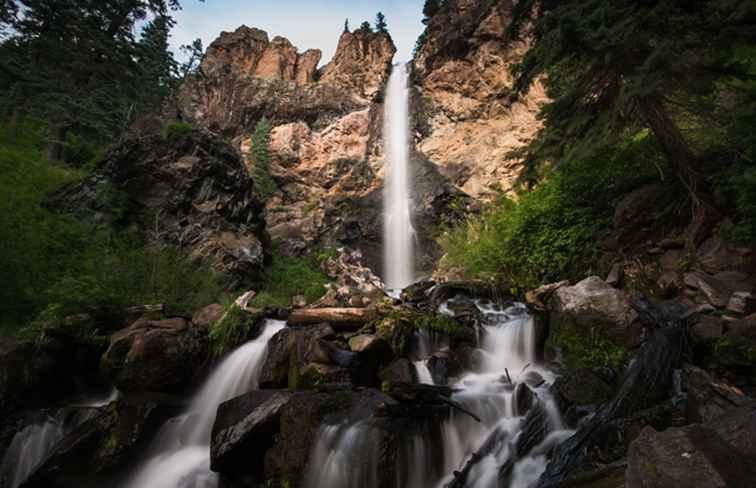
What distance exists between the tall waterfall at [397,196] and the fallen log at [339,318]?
37.2 ft

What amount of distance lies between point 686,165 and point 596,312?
10.0 ft

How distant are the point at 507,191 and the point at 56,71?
22.7 m

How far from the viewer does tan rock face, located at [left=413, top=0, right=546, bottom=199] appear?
64.7 feet

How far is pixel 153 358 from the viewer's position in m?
5.75

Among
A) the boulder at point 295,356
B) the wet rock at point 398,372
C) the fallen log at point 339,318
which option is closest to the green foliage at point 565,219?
the fallen log at point 339,318

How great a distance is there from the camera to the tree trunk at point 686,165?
5641mm

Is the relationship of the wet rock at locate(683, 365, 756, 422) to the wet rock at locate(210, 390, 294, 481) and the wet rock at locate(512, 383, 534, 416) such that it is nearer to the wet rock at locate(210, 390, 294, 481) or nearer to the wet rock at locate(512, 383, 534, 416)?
the wet rock at locate(512, 383, 534, 416)

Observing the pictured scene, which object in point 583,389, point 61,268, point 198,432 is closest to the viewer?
point 583,389

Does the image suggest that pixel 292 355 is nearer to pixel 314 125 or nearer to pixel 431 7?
pixel 314 125

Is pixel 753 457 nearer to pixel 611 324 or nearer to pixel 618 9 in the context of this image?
pixel 611 324

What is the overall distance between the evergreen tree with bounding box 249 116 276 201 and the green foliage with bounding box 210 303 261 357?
56.4 ft

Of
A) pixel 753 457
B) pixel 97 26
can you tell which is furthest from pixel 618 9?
pixel 97 26

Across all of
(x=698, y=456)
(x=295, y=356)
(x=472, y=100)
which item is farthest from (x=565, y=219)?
(x=472, y=100)

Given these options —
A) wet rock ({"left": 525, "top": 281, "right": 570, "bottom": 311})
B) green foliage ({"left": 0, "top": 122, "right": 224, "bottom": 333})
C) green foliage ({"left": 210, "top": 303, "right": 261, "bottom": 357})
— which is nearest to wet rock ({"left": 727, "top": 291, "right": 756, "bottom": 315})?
wet rock ({"left": 525, "top": 281, "right": 570, "bottom": 311})
